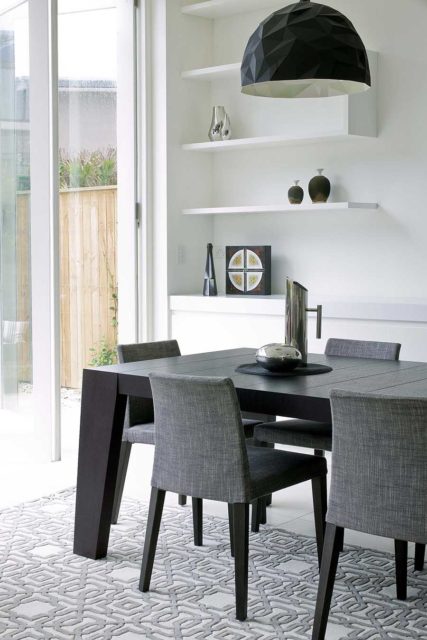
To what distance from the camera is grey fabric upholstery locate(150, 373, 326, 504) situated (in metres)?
3.03

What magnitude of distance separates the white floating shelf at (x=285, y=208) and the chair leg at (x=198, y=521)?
2249 mm

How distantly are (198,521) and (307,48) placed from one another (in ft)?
6.08

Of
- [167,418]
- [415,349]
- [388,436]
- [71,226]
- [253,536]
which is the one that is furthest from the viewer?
[71,226]

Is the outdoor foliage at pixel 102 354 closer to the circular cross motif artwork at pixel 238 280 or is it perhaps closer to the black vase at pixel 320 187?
the circular cross motif artwork at pixel 238 280

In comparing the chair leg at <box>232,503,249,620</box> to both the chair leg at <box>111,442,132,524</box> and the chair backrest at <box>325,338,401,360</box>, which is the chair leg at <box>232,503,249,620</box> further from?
the chair backrest at <box>325,338,401,360</box>

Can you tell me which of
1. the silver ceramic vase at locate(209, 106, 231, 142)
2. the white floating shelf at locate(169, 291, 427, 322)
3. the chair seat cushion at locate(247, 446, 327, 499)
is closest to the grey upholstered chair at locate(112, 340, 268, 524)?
the chair seat cushion at locate(247, 446, 327, 499)

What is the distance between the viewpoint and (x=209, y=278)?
6.05 metres

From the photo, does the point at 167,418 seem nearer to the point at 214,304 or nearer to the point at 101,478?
the point at 101,478

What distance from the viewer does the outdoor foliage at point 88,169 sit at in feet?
18.0

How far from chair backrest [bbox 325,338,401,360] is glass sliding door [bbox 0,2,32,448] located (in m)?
1.87

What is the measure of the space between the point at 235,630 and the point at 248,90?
2.07 m

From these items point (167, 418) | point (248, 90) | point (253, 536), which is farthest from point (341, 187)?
point (167, 418)

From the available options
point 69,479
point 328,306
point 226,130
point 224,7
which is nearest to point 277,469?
point 69,479

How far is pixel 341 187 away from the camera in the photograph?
225 inches
